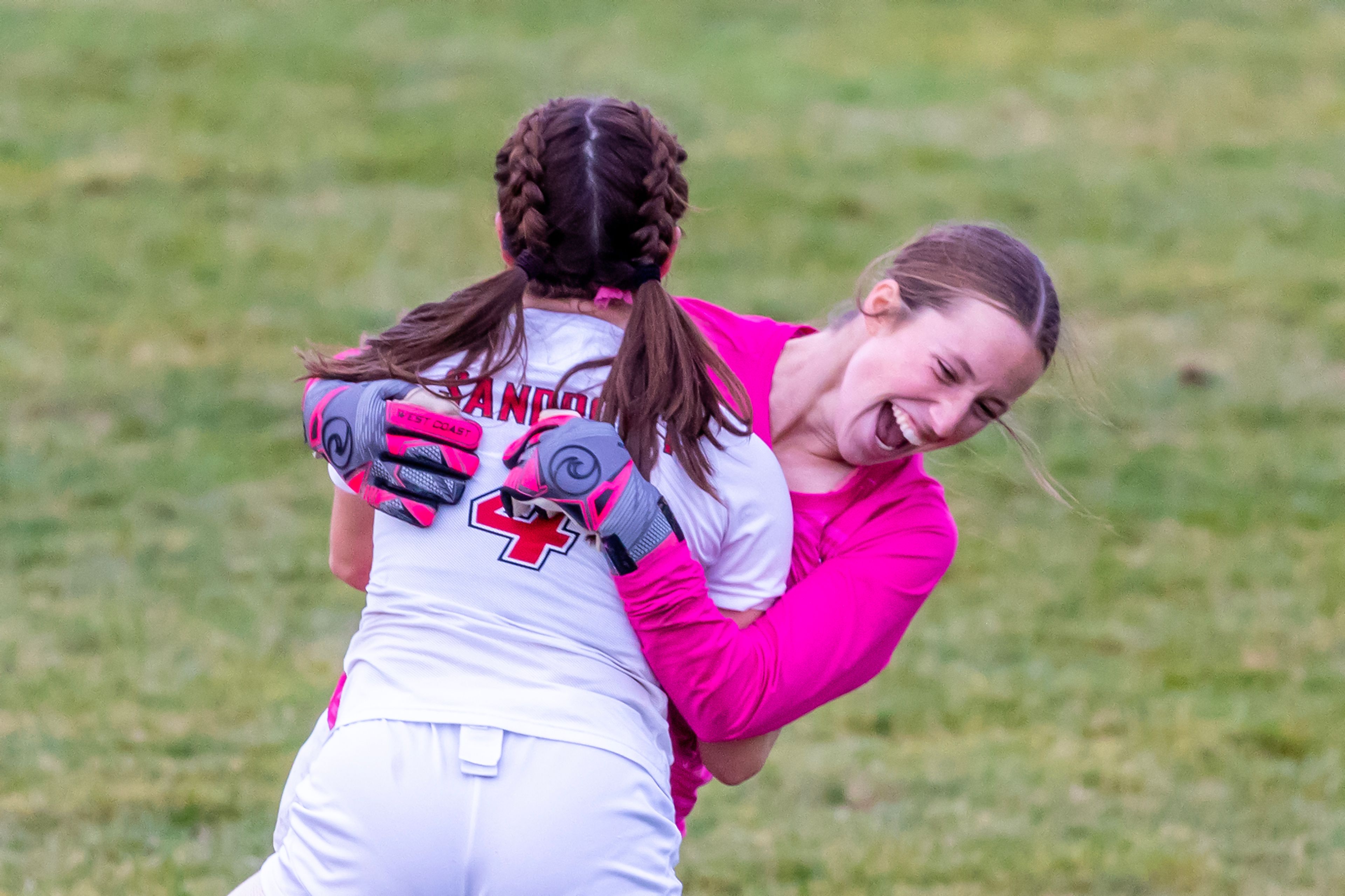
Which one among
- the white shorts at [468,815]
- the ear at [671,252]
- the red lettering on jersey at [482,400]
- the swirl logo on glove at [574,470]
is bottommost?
the white shorts at [468,815]

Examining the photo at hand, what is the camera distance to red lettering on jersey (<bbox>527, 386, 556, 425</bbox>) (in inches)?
88.0

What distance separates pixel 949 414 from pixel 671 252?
53 cm

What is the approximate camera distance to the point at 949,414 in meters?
A: 2.56

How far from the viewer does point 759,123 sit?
11797 mm

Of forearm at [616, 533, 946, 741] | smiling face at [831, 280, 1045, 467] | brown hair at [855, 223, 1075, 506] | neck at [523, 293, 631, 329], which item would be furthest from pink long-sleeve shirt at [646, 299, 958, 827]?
neck at [523, 293, 631, 329]

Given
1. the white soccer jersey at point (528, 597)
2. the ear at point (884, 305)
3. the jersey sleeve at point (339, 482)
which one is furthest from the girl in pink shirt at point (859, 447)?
the jersey sleeve at point (339, 482)

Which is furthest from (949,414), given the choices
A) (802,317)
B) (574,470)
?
(802,317)

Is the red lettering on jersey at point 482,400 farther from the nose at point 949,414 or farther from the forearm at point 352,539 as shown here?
the nose at point 949,414

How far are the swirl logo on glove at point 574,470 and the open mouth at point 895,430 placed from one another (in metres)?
0.68

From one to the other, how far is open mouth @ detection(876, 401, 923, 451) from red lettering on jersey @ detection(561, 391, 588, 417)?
0.61 meters

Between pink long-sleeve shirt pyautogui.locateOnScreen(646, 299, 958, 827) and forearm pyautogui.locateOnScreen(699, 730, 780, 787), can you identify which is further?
forearm pyautogui.locateOnScreen(699, 730, 780, 787)

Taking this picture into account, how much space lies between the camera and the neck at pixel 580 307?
233 centimetres

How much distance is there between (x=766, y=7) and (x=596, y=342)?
1264cm

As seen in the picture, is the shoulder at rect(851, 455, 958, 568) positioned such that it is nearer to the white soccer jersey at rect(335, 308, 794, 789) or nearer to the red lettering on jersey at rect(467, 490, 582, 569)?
the white soccer jersey at rect(335, 308, 794, 789)
